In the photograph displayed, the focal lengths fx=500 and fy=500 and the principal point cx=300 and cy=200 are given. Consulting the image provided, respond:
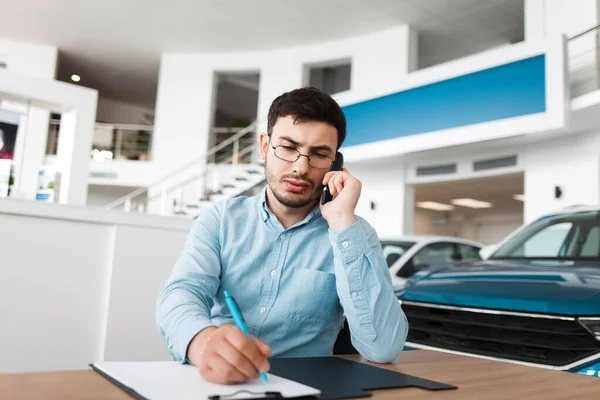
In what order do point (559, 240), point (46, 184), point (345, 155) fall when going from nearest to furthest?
point (559, 240) < point (46, 184) < point (345, 155)

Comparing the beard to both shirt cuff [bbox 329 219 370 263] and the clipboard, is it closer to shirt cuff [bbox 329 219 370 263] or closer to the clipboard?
shirt cuff [bbox 329 219 370 263]

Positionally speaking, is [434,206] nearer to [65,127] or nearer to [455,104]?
[455,104]

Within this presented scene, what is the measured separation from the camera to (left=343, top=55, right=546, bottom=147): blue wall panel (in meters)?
7.71

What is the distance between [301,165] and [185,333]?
57cm

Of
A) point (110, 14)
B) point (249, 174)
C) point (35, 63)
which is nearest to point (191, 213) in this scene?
point (249, 174)

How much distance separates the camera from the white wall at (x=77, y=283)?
241cm

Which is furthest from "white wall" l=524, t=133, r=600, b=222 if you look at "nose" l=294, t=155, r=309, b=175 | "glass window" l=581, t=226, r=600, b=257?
"nose" l=294, t=155, r=309, b=175

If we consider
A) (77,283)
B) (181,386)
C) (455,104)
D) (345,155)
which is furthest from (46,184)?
(345,155)

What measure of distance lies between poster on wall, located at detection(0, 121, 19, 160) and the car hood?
123 inches

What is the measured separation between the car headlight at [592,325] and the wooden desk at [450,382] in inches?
31.2

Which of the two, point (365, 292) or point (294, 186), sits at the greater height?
point (294, 186)

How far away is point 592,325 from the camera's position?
1805 mm

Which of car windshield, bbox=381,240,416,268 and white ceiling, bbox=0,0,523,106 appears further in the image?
white ceiling, bbox=0,0,523,106

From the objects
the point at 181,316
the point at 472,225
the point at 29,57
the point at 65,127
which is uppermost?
the point at 29,57
